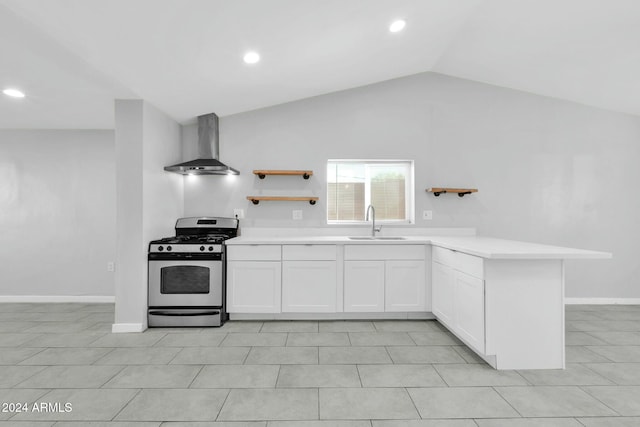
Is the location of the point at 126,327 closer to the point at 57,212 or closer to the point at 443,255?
the point at 57,212

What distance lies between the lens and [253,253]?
3.29 metres

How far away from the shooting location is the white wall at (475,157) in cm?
390

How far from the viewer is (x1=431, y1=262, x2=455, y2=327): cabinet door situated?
2852mm

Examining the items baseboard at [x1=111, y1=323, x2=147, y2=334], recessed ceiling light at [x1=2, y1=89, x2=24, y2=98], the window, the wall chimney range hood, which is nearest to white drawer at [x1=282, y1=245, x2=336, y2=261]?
the window

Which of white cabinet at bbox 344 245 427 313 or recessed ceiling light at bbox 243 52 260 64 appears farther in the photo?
white cabinet at bbox 344 245 427 313

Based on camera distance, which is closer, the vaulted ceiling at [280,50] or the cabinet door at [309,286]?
the vaulted ceiling at [280,50]

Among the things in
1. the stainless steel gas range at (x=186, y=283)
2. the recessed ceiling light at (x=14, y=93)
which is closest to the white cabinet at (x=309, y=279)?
the stainless steel gas range at (x=186, y=283)

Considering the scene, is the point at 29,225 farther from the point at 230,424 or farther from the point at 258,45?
the point at 230,424

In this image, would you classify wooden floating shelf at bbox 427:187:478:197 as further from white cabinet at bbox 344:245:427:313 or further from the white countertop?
white cabinet at bbox 344:245:427:313

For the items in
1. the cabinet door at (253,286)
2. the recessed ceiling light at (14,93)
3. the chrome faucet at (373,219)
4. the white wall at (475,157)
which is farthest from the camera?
the white wall at (475,157)

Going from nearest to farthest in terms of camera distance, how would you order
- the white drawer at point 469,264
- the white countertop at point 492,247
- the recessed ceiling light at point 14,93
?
the white countertop at point 492,247 < the white drawer at point 469,264 < the recessed ceiling light at point 14,93

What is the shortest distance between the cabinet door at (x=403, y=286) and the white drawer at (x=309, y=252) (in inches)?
23.3

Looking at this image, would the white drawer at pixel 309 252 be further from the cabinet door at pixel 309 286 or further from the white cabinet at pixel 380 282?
the white cabinet at pixel 380 282

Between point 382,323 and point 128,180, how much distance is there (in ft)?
9.31
